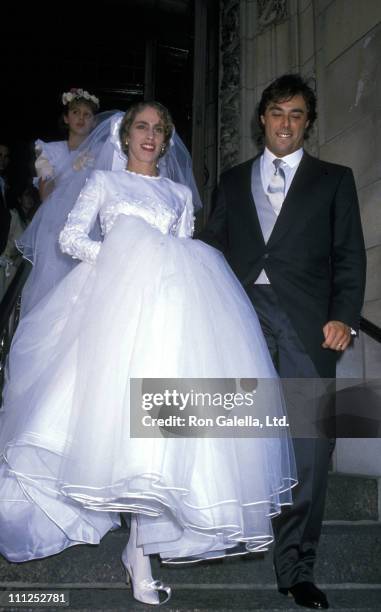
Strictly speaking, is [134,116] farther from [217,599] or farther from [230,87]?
[230,87]

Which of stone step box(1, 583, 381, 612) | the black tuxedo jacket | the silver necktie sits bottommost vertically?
stone step box(1, 583, 381, 612)

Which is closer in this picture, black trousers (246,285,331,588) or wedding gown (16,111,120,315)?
black trousers (246,285,331,588)

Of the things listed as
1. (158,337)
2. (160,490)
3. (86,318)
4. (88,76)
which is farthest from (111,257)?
(88,76)

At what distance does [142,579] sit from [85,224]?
4.75ft

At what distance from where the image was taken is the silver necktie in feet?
9.19

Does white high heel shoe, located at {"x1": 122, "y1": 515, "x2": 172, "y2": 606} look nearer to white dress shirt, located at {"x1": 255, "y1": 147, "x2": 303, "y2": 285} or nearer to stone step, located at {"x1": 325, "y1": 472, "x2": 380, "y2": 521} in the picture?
stone step, located at {"x1": 325, "y1": 472, "x2": 380, "y2": 521}

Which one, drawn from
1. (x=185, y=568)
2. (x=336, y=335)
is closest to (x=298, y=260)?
(x=336, y=335)

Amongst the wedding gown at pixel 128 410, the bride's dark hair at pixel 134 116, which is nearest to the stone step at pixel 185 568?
the wedding gown at pixel 128 410

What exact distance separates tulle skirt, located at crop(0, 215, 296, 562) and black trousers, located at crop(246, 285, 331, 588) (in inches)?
7.5

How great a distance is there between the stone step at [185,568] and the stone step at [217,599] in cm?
3

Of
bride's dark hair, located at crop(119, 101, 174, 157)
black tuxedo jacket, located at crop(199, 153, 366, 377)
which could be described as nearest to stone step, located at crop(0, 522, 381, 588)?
black tuxedo jacket, located at crop(199, 153, 366, 377)

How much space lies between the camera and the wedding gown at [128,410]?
1.95 metres

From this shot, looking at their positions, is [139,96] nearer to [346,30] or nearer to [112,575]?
[346,30]

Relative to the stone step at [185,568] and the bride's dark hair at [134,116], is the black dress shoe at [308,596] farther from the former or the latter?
the bride's dark hair at [134,116]
